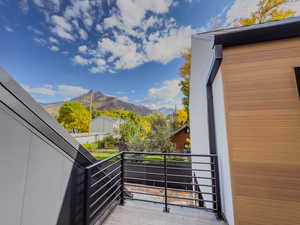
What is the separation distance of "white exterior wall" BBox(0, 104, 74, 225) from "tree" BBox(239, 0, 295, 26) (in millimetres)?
7880

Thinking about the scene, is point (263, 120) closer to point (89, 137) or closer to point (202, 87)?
point (202, 87)

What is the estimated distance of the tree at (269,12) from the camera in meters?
5.18

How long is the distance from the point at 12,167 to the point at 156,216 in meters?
1.79

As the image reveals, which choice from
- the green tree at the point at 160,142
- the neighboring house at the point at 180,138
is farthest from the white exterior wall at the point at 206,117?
the neighboring house at the point at 180,138

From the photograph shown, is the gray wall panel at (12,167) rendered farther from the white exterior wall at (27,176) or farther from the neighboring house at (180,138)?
the neighboring house at (180,138)

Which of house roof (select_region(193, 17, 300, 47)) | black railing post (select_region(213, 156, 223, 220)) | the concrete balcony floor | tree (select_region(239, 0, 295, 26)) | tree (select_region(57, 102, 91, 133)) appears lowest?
the concrete balcony floor

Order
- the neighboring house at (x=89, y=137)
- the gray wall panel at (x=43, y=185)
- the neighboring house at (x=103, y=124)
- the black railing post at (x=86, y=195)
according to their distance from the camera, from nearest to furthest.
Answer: the gray wall panel at (x=43, y=185)
the black railing post at (x=86, y=195)
the neighboring house at (x=89, y=137)
the neighboring house at (x=103, y=124)

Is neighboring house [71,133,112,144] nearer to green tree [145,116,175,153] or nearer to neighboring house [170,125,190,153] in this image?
green tree [145,116,175,153]

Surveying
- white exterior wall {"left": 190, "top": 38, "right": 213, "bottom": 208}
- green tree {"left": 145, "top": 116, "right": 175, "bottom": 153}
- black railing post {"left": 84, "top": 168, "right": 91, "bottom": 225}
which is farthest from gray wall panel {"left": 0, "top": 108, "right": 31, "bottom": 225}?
green tree {"left": 145, "top": 116, "right": 175, "bottom": 153}

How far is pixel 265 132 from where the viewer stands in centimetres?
123

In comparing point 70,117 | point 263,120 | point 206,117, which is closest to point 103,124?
point 70,117

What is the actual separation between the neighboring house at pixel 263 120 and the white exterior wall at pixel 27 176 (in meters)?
1.62

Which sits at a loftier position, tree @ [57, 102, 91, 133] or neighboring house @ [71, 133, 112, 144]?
tree @ [57, 102, 91, 133]

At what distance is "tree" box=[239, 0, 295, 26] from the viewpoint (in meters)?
5.18
